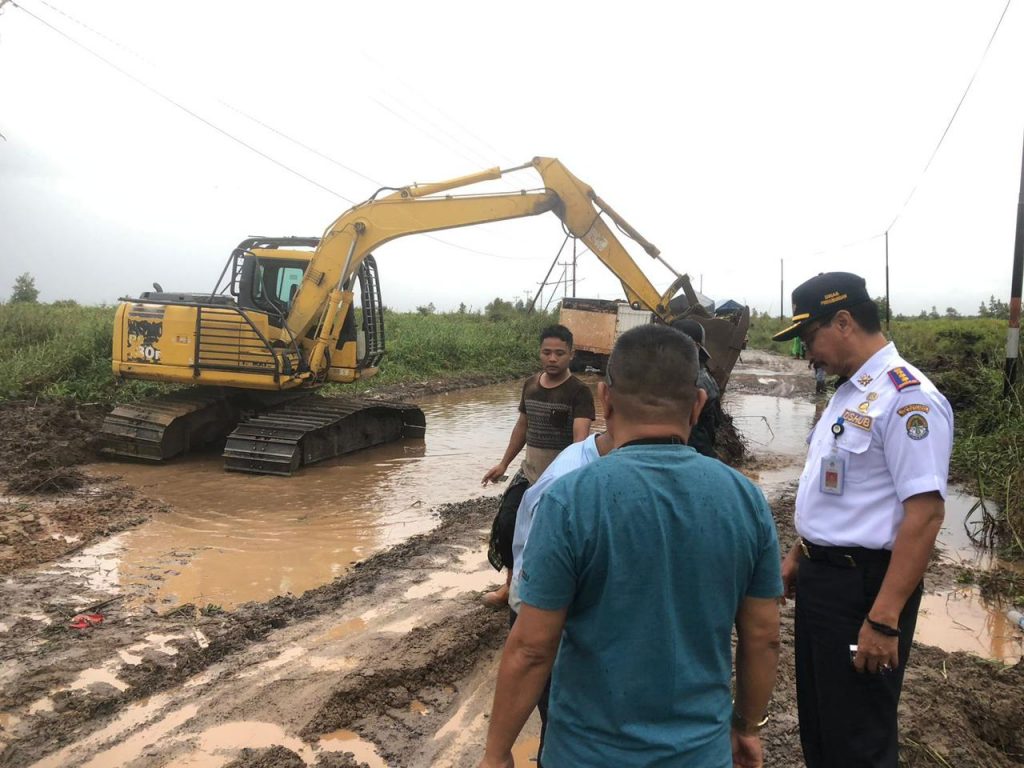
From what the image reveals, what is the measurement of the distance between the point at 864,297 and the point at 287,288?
8.74 meters

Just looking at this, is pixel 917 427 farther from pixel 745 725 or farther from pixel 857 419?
pixel 745 725

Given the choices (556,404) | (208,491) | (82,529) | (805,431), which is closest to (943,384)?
(805,431)

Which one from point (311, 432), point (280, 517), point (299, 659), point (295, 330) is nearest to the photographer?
point (299, 659)

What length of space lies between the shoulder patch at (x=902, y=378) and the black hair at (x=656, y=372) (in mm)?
896

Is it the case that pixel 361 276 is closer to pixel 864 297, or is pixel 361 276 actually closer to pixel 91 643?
pixel 91 643

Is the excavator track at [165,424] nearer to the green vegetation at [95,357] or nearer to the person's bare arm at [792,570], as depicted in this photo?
the green vegetation at [95,357]

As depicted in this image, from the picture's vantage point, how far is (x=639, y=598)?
157 cm

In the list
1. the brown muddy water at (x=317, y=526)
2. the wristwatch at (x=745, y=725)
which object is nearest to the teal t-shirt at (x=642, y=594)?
the wristwatch at (x=745, y=725)

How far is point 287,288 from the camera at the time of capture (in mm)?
10039

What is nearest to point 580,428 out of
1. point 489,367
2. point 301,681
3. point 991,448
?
point 301,681

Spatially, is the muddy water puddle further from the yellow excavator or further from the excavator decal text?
the excavator decal text

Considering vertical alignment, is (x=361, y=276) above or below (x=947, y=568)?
above

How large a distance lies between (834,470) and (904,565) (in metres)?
0.35

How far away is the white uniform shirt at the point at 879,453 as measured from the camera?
2137 millimetres
